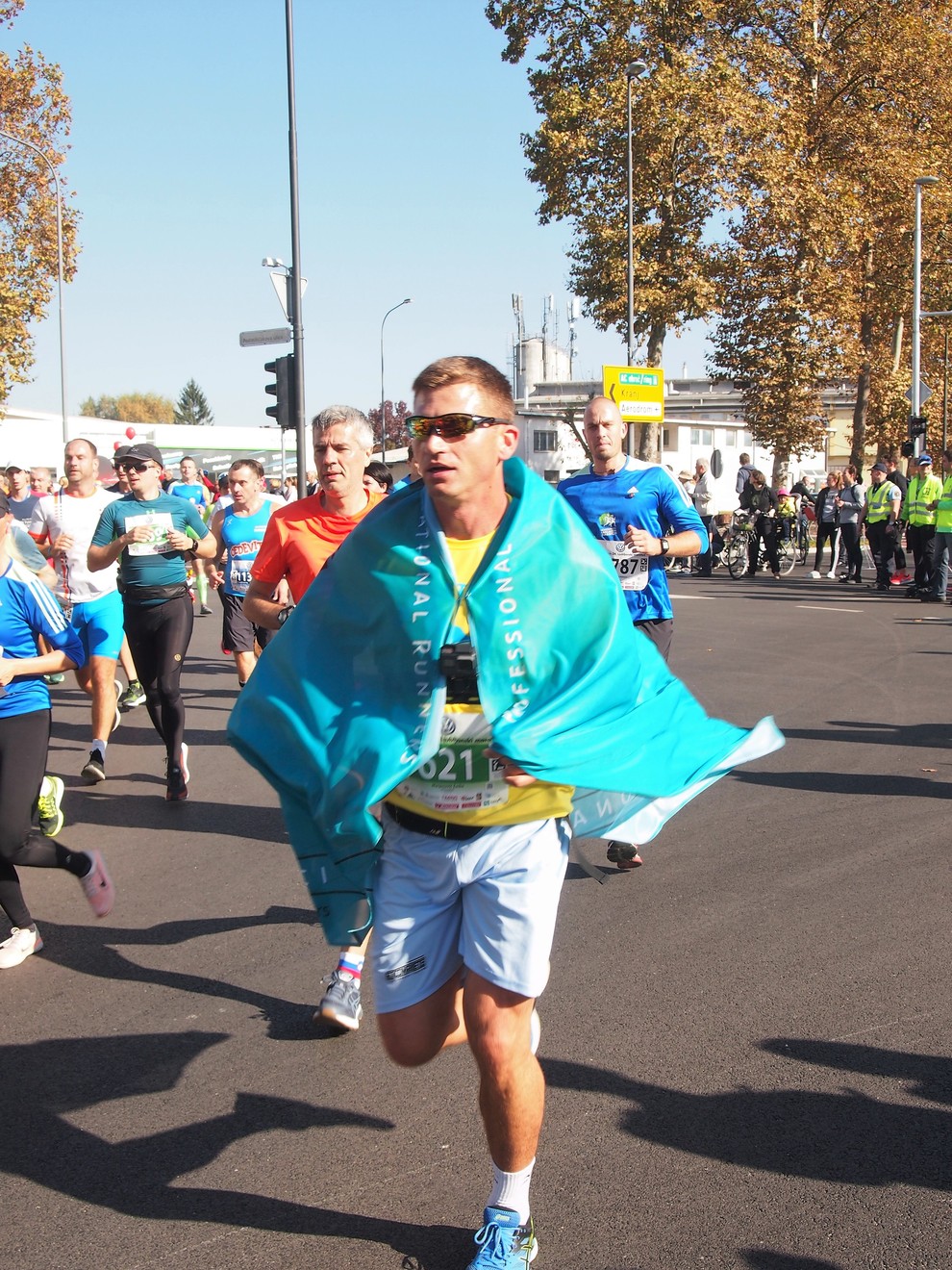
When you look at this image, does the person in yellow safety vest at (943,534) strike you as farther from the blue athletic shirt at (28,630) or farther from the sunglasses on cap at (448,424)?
the sunglasses on cap at (448,424)

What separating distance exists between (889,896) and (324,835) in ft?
11.3

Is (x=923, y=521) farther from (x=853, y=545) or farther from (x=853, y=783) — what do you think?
(x=853, y=783)

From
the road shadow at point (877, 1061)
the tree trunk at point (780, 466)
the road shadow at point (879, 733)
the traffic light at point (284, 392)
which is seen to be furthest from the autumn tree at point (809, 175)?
the road shadow at point (877, 1061)

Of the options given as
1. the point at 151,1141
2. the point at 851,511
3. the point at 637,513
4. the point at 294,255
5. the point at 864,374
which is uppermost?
the point at 294,255

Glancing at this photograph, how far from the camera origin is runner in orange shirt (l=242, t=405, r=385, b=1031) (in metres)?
5.25

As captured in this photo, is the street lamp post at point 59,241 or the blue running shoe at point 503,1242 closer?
the blue running shoe at point 503,1242

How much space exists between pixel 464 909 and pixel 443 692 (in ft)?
1.68

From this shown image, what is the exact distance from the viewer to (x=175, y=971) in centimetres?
507

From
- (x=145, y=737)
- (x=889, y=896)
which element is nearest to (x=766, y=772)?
(x=889, y=896)

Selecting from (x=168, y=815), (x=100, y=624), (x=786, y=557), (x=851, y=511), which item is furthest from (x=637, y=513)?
(x=786, y=557)

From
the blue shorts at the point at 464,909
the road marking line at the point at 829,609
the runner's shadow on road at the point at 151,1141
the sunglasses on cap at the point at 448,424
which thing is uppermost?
the sunglasses on cap at the point at 448,424

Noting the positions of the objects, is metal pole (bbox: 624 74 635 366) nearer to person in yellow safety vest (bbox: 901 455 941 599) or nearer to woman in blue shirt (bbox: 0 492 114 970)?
person in yellow safety vest (bbox: 901 455 941 599)

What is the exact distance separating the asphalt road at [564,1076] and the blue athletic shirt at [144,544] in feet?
5.04

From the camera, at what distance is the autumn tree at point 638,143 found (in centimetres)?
3253
